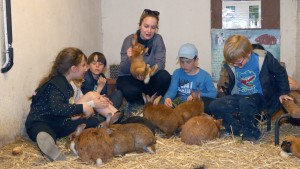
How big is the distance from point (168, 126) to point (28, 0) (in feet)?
6.68

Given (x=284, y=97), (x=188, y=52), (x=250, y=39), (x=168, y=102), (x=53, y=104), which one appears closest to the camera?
(x=53, y=104)

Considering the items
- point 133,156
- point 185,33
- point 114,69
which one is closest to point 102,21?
point 114,69

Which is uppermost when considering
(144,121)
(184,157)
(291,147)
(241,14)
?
(241,14)

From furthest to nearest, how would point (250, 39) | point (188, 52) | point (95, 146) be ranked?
point (250, 39)
point (188, 52)
point (95, 146)

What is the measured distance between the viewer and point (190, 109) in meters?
5.09

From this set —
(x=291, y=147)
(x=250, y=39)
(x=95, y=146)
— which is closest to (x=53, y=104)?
(x=95, y=146)

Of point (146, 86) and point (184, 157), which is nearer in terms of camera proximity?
point (184, 157)

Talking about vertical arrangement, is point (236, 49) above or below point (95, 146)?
above

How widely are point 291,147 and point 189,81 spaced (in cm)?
205

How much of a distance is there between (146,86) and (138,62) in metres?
0.40

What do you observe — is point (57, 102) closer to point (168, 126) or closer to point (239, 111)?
point (168, 126)

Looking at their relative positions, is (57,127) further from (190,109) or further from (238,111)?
(238,111)

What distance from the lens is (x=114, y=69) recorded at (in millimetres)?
7777

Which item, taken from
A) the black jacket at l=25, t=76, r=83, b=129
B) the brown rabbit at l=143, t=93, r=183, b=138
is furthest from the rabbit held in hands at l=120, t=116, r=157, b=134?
the black jacket at l=25, t=76, r=83, b=129
